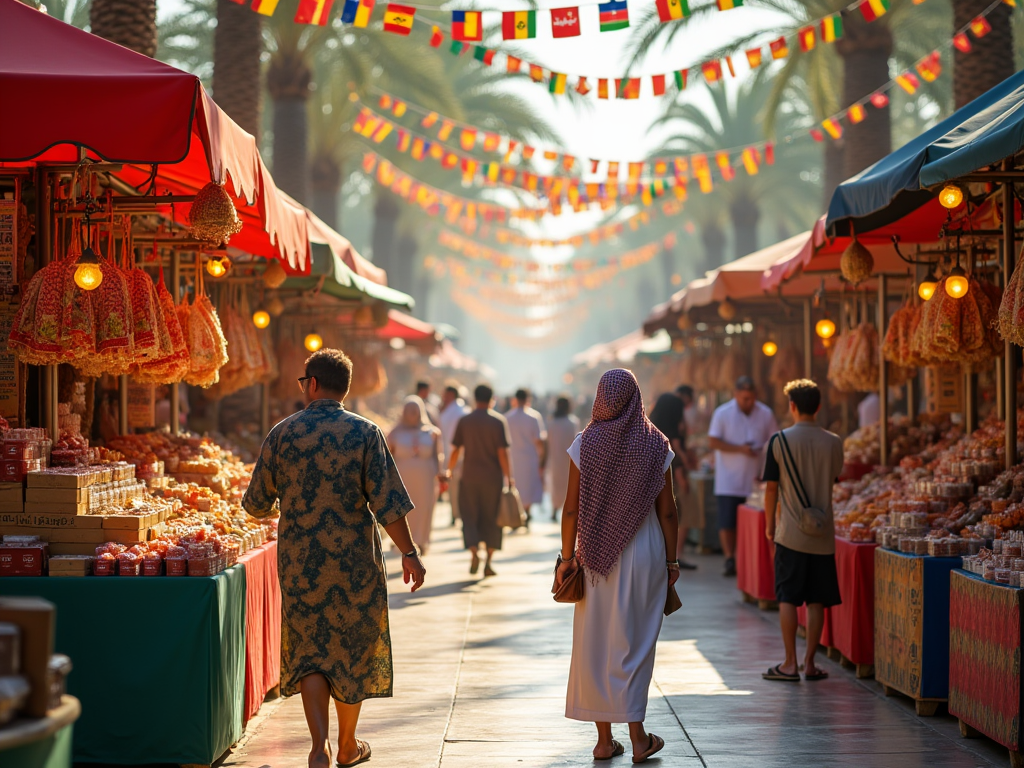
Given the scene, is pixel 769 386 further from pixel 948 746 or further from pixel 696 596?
pixel 948 746

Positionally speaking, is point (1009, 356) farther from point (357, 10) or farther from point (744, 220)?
point (744, 220)

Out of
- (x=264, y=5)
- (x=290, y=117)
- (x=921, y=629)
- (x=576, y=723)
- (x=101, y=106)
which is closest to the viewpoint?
(x=101, y=106)

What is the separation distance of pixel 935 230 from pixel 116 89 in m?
6.65

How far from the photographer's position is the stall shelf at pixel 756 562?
10352 millimetres

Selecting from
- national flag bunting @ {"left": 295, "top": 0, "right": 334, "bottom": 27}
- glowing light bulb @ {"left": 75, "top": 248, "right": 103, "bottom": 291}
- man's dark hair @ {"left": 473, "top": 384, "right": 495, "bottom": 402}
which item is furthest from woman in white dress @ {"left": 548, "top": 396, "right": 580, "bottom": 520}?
glowing light bulb @ {"left": 75, "top": 248, "right": 103, "bottom": 291}

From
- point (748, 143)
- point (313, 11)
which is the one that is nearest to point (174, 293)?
point (313, 11)

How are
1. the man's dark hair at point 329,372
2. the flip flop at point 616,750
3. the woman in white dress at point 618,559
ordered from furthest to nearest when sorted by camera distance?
the flip flop at point 616,750
the woman in white dress at point 618,559
the man's dark hair at point 329,372

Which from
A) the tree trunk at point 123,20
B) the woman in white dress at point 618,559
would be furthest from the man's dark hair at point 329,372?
the tree trunk at point 123,20

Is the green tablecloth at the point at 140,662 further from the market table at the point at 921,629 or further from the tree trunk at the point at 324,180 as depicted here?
the tree trunk at the point at 324,180

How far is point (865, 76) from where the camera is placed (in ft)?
57.7

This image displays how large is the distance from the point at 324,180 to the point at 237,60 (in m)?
9.18

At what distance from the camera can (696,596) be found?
11453 millimetres

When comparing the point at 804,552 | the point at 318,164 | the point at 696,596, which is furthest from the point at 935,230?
the point at 318,164

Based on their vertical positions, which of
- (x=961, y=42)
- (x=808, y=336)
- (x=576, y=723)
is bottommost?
(x=576, y=723)
